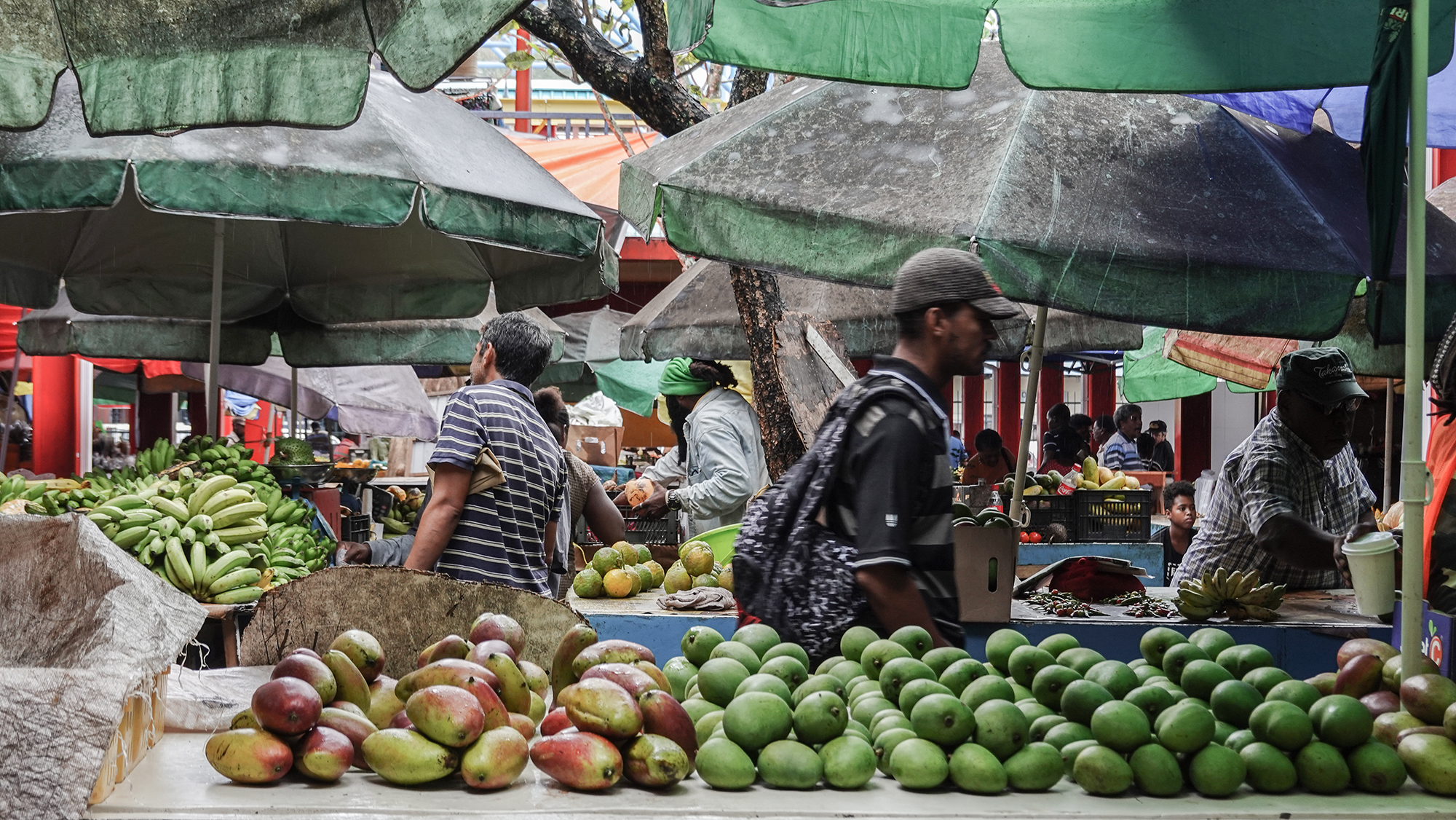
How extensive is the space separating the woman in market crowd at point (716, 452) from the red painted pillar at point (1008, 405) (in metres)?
18.1

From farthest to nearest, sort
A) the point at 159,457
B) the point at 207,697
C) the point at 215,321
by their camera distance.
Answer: the point at 159,457 → the point at 215,321 → the point at 207,697

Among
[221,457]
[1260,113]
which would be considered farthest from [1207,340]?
[221,457]

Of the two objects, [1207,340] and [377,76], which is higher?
[377,76]

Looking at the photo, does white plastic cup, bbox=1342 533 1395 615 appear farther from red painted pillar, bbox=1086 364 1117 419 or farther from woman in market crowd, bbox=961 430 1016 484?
red painted pillar, bbox=1086 364 1117 419

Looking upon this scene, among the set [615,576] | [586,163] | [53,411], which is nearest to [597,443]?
[586,163]

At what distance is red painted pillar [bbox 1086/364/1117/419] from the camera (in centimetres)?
2539

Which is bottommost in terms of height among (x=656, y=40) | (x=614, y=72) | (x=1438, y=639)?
(x=1438, y=639)

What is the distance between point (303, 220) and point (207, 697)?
7.43ft

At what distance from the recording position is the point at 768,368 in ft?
20.3

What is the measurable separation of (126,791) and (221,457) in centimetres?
482

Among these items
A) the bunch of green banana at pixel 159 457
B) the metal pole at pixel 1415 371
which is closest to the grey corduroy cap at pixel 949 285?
the metal pole at pixel 1415 371

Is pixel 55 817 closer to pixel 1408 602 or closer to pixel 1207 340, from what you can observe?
pixel 1408 602

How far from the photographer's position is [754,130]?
4668 mm

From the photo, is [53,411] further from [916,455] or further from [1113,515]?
[916,455]
